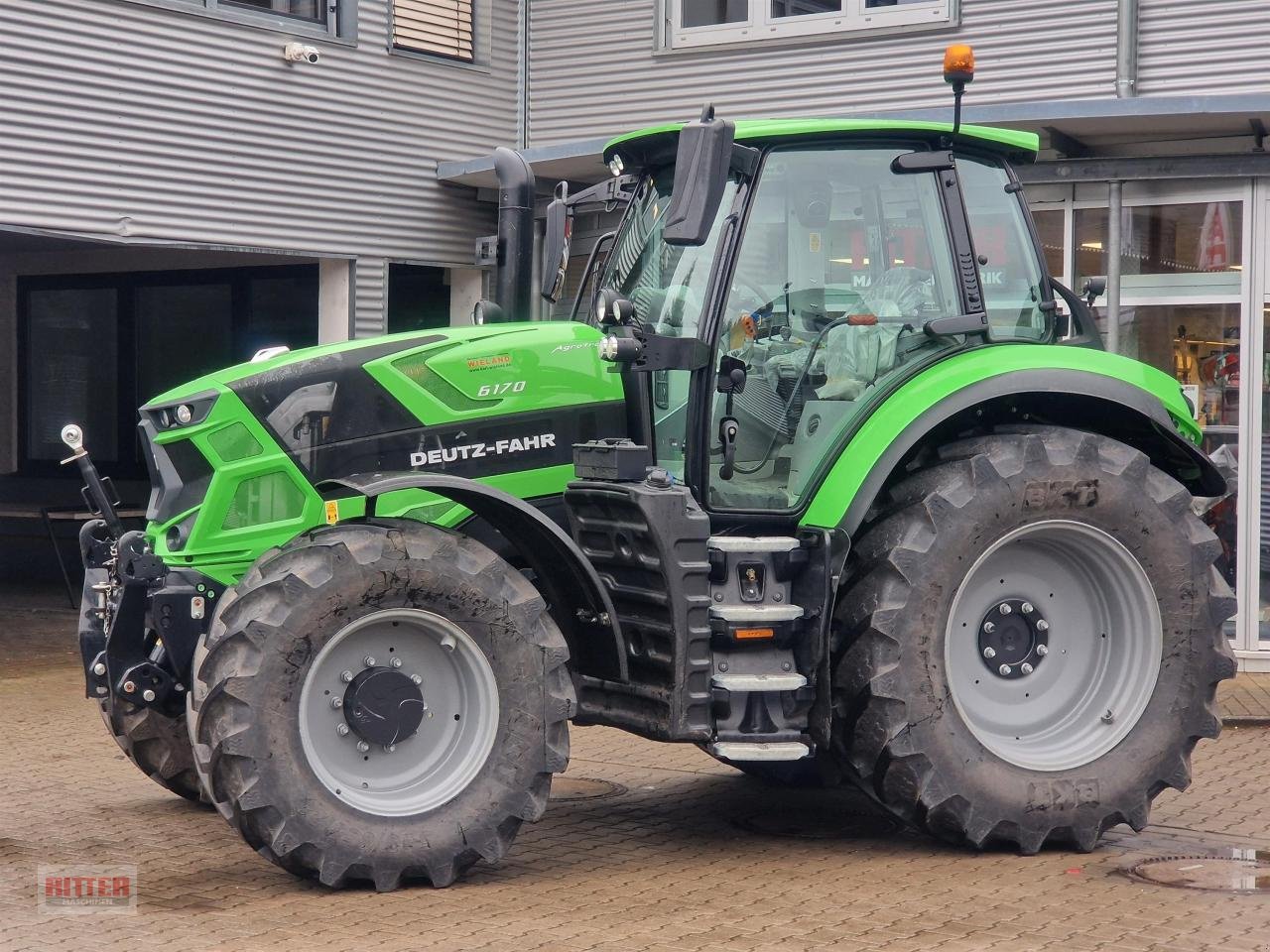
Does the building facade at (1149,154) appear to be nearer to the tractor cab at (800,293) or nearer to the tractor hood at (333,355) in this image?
the tractor cab at (800,293)

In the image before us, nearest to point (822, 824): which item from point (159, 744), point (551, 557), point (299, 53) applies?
point (551, 557)

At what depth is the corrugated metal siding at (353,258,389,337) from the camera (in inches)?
570

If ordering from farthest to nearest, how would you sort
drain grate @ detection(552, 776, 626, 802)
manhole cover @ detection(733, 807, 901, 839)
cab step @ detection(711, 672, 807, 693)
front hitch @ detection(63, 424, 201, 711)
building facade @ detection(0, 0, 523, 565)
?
building facade @ detection(0, 0, 523, 565)
drain grate @ detection(552, 776, 626, 802)
manhole cover @ detection(733, 807, 901, 839)
cab step @ detection(711, 672, 807, 693)
front hitch @ detection(63, 424, 201, 711)

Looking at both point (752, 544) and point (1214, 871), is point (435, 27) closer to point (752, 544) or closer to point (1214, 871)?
point (752, 544)

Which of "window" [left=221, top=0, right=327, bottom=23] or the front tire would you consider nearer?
the front tire

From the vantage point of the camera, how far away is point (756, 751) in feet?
21.1

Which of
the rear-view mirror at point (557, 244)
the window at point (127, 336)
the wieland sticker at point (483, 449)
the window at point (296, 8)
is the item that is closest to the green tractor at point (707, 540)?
the wieland sticker at point (483, 449)

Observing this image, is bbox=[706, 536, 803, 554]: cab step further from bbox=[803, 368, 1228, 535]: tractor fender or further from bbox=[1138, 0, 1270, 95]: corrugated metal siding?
bbox=[1138, 0, 1270, 95]: corrugated metal siding

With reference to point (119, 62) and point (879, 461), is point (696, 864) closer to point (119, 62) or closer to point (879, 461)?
point (879, 461)

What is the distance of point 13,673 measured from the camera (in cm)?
1235

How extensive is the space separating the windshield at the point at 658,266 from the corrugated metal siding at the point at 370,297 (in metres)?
7.41

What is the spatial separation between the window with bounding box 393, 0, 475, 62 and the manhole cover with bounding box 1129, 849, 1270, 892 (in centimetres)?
1005

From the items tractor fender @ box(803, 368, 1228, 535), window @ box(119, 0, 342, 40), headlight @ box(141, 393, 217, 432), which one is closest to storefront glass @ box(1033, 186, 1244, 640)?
tractor fender @ box(803, 368, 1228, 535)

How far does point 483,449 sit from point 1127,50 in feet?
24.0
